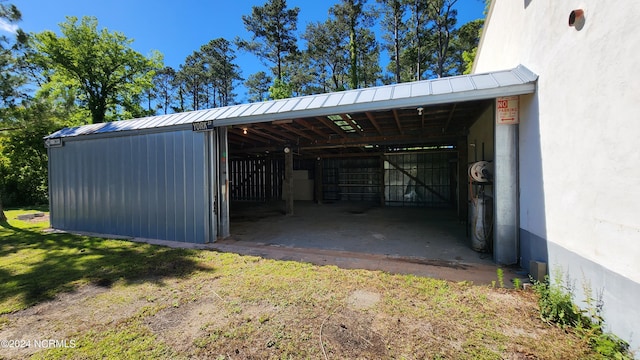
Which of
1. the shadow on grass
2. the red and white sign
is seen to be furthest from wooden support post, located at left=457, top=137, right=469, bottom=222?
the shadow on grass

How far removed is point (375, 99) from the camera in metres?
3.96

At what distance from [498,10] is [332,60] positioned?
16.2 m

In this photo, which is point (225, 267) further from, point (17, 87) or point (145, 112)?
point (145, 112)

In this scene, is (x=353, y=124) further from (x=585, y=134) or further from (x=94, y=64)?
(x=94, y=64)

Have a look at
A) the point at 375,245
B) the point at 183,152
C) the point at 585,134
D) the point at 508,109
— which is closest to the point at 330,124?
the point at 375,245

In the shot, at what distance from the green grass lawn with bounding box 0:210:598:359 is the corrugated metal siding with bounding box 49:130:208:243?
1.57 metres

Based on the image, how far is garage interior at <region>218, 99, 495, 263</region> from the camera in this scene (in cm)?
534

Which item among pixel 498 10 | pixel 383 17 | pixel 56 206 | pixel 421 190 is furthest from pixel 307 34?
pixel 56 206

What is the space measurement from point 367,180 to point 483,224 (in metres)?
9.31

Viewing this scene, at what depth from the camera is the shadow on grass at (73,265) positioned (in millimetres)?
3197

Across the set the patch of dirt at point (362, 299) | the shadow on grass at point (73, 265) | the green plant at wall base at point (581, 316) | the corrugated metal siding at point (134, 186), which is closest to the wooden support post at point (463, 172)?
the green plant at wall base at point (581, 316)

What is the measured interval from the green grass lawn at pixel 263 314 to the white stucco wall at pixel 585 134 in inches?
34.9

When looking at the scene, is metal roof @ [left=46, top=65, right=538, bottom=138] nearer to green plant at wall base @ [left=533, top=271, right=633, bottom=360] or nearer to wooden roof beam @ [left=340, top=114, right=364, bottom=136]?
wooden roof beam @ [left=340, top=114, right=364, bottom=136]

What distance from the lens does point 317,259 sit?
4207 millimetres
